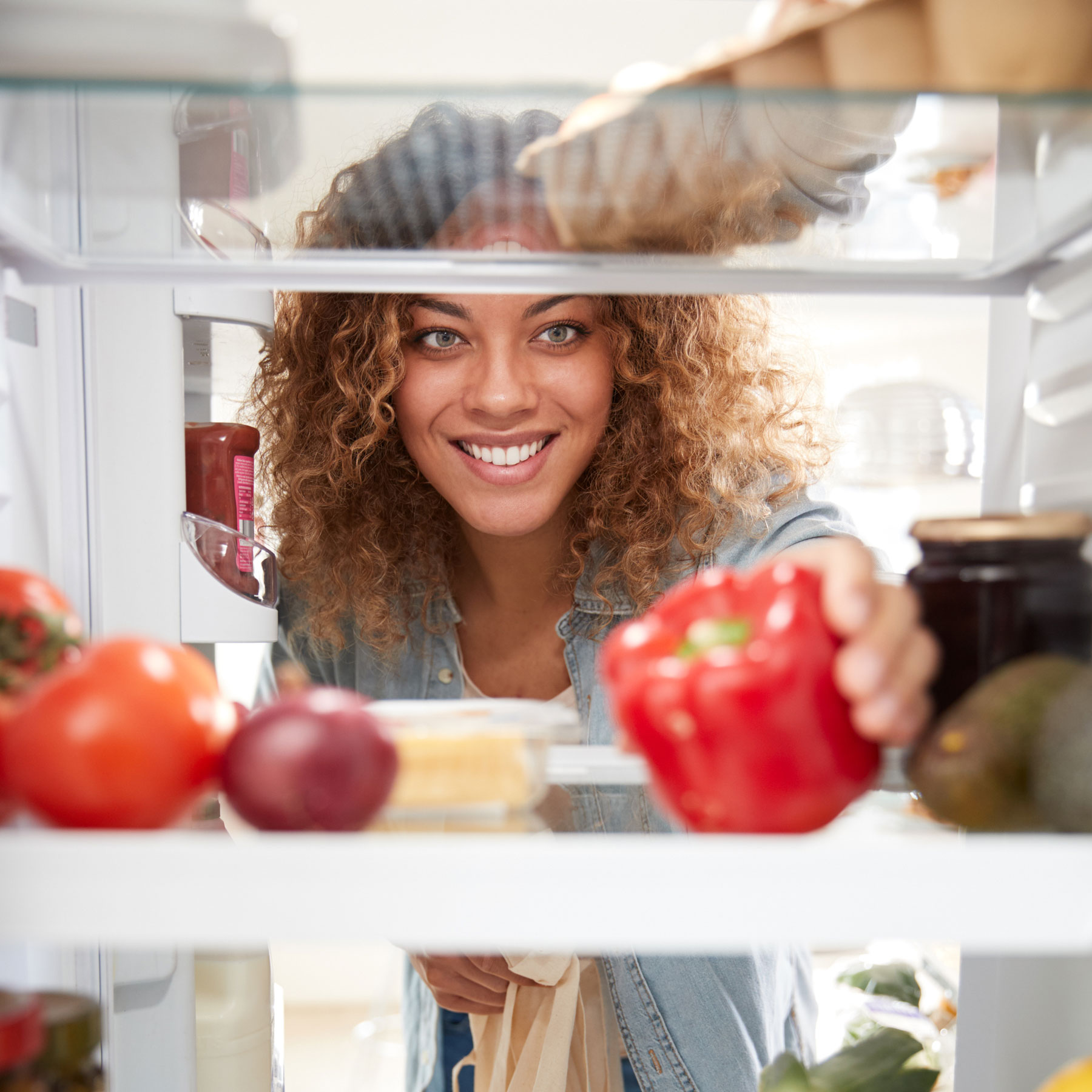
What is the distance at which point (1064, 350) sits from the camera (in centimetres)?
70

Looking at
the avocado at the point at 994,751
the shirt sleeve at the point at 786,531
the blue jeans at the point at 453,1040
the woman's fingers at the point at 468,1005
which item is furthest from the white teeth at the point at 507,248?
the blue jeans at the point at 453,1040

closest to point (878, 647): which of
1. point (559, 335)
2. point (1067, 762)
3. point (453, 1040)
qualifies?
point (1067, 762)

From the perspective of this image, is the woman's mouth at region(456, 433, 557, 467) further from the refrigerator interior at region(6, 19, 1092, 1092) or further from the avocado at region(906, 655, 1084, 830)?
the avocado at region(906, 655, 1084, 830)

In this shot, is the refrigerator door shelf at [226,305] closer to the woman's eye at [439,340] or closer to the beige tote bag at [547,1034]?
the woman's eye at [439,340]

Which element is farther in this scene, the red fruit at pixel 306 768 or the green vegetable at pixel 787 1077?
the green vegetable at pixel 787 1077

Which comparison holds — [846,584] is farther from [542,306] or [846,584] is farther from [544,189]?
[542,306]

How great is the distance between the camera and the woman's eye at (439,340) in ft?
3.87

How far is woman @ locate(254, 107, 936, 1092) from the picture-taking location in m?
1.17

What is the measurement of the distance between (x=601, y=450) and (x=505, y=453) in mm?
157

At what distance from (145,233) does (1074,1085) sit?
0.72m

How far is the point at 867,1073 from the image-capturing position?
743 mm

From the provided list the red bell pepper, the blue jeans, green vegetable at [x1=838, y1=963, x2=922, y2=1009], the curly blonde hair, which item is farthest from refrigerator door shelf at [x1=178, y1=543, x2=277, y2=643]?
the blue jeans

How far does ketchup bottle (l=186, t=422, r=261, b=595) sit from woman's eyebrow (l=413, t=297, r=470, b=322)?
0.26m

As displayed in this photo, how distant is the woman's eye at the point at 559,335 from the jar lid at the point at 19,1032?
838 millimetres
